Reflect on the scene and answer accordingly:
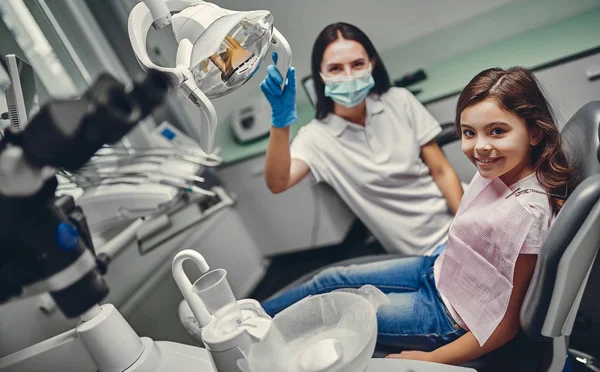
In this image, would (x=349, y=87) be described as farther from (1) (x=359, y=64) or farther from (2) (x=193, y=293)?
(2) (x=193, y=293)

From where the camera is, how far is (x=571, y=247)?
0.52 meters

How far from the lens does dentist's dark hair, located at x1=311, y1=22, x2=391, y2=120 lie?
808 mm

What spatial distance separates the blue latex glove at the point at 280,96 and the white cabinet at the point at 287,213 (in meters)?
0.17

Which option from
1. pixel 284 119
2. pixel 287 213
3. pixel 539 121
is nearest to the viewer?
pixel 539 121

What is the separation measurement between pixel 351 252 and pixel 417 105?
0.40 m

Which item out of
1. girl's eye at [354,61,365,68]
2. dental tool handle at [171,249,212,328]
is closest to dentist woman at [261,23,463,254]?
girl's eye at [354,61,365,68]

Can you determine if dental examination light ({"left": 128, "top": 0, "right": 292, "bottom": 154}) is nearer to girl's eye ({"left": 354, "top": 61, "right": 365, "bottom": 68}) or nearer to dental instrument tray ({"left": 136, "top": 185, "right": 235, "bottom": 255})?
girl's eye ({"left": 354, "top": 61, "right": 365, "bottom": 68})

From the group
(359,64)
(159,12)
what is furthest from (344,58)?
(159,12)

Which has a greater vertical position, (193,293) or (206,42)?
(206,42)

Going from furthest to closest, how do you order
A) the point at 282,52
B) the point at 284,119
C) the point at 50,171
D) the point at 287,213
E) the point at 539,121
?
the point at 287,213 < the point at 284,119 < the point at 282,52 < the point at 539,121 < the point at 50,171

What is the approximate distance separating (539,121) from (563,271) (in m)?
0.21

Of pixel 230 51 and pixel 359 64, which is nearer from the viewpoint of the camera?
pixel 230 51

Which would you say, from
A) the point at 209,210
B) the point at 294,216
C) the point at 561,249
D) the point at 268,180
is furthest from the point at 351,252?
the point at 561,249

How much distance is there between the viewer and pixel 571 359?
704mm
